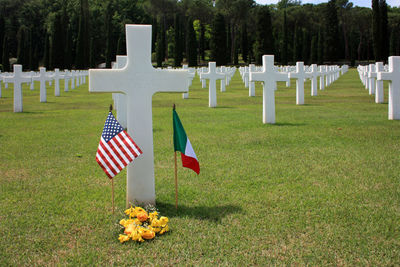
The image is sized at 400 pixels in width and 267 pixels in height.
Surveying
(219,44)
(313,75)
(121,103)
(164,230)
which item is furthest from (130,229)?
(219,44)

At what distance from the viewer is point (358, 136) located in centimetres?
916

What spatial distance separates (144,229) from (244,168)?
9.29 feet

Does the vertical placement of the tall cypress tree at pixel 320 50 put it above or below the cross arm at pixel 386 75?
above

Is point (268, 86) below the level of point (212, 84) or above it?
below

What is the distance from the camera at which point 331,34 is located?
66125 mm

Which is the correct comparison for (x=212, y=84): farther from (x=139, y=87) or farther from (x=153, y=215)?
(x=153, y=215)

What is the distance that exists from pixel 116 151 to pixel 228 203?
55.7 inches

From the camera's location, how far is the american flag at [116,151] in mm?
4426

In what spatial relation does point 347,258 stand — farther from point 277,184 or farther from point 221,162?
point 221,162

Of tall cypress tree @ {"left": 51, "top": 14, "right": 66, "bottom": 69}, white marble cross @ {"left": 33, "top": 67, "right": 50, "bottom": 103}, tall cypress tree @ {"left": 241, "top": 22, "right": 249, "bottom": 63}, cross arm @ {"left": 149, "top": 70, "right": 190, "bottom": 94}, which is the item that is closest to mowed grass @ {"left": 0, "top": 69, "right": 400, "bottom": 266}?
cross arm @ {"left": 149, "top": 70, "right": 190, "bottom": 94}

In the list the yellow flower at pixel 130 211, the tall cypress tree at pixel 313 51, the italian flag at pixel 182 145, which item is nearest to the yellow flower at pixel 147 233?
the yellow flower at pixel 130 211

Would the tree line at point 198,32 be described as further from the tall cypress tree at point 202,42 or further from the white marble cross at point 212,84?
the white marble cross at point 212,84

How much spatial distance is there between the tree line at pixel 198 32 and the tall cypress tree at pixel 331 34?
0.15m

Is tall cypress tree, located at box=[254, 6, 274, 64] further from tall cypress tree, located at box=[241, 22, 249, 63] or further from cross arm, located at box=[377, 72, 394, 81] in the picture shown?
cross arm, located at box=[377, 72, 394, 81]
